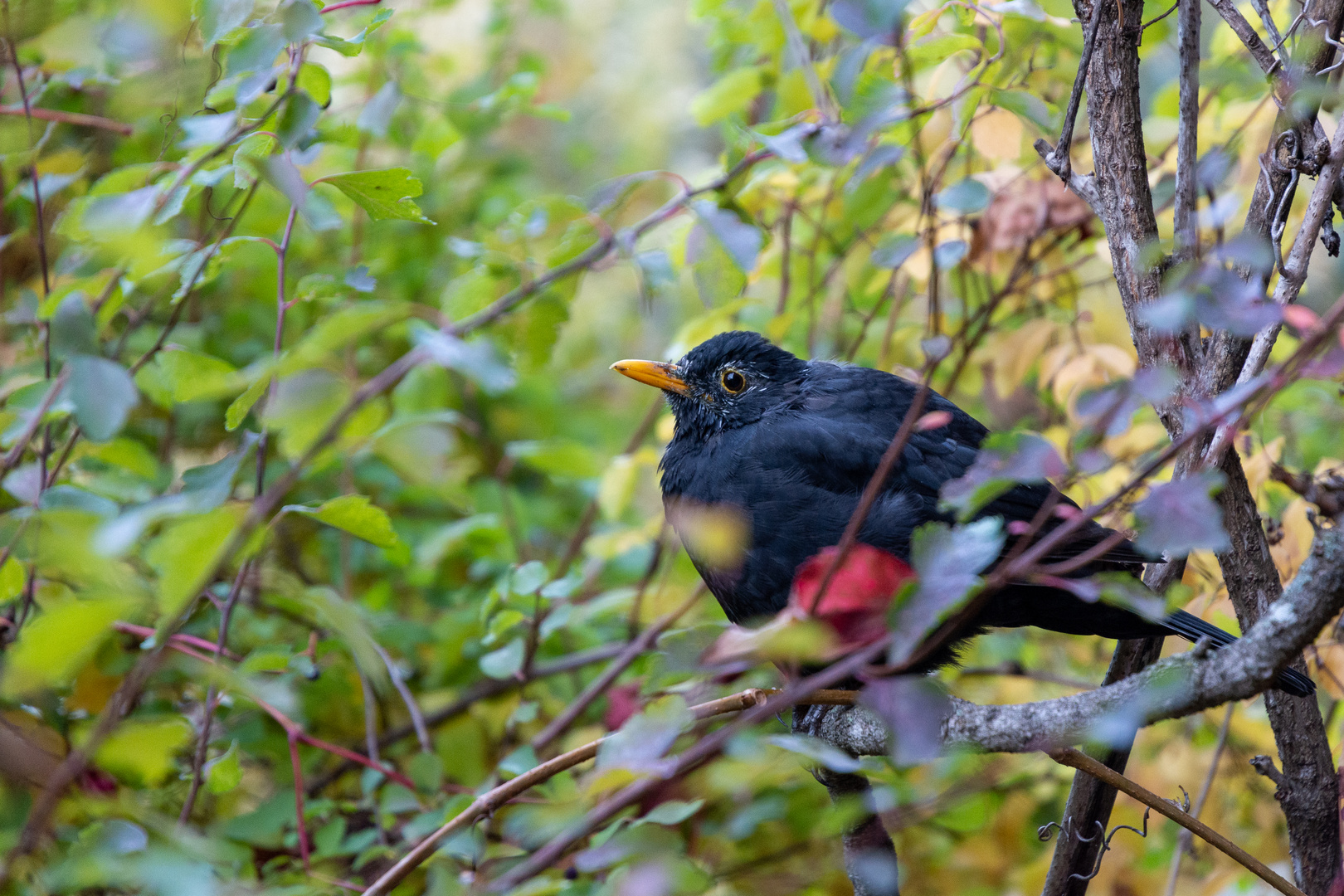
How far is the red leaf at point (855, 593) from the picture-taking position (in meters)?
1.22

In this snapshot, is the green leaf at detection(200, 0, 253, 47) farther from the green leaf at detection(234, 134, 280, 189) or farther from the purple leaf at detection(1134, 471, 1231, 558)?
the purple leaf at detection(1134, 471, 1231, 558)

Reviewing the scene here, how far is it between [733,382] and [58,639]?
7.12 feet

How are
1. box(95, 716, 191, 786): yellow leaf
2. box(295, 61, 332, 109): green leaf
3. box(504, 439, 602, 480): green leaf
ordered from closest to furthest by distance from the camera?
box(95, 716, 191, 786): yellow leaf → box(295, 61, 332, 109): green leaf → box(504, 439, 602, 480): green leaf

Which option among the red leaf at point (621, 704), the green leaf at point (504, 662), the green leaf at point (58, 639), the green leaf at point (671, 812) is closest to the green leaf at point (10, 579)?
the green leaf at point (58, 639)

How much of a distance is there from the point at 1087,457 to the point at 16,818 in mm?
1653

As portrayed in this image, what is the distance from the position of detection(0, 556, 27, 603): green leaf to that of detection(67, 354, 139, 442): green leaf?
0.77 meters

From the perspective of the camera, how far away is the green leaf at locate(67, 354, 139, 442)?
109 cm

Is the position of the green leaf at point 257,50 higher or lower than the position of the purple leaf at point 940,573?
higher

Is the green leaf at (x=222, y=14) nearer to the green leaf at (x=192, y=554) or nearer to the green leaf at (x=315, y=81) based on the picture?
the green leaf at (x=315, y=81)

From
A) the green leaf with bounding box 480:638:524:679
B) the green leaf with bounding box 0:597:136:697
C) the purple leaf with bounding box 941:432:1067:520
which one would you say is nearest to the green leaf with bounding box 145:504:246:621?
the green leaf with bounding box 0:597:136:697

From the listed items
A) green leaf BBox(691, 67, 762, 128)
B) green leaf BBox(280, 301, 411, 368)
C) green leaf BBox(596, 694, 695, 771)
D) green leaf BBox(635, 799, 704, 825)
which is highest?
green leaf BBox(691, 67, 762, 128)

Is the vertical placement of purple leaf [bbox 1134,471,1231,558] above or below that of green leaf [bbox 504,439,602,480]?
above

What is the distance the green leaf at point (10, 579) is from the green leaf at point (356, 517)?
565 mm

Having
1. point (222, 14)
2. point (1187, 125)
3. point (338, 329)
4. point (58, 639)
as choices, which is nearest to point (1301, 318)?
point (1187, 125)
